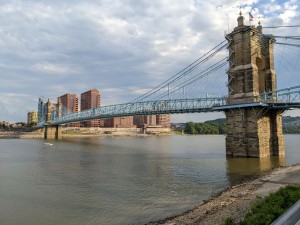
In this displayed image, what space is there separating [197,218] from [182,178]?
12942mm

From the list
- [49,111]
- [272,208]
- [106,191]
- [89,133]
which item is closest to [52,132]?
[49,111]

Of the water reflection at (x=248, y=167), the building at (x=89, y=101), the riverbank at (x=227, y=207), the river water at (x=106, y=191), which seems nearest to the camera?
the riverbank at (x=227, y=207)

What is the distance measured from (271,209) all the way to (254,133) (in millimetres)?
31317

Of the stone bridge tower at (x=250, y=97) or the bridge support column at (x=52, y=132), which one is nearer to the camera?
the stone bridge tower at (x=250, y=97)

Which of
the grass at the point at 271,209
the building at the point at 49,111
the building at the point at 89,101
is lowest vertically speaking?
the grass at the point at 271,209

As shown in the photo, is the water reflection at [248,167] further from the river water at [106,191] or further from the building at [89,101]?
the building at [89,101]

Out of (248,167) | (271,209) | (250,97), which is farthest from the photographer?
(250,97)

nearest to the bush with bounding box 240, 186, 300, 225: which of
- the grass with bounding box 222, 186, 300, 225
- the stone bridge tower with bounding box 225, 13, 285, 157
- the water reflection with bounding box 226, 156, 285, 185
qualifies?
the grass with bounding box 222, 186, 300, 225

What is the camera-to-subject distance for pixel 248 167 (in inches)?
1271

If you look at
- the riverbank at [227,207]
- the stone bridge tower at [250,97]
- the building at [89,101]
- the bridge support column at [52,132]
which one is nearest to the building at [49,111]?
the bridge support column at [52,132]

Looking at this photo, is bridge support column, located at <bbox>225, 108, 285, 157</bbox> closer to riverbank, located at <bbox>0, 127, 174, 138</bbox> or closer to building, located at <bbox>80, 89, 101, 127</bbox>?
riverbank, located at <bbox>0, 127, 174, 138</bbox>

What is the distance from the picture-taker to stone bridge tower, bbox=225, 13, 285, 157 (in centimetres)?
3966

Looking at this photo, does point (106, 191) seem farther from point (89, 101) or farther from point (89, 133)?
point (89, 101)

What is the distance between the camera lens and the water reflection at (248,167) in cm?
2716
